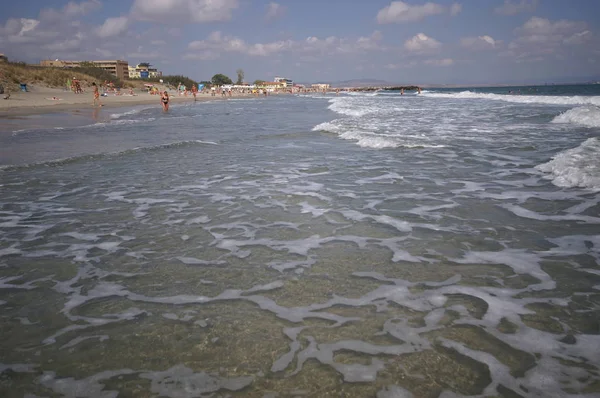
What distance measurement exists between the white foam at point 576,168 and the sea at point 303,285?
3.4 inches

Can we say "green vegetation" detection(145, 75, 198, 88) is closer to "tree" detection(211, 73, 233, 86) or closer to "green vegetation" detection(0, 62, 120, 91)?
"green vegetation" detection(0, 62, 120, 91)

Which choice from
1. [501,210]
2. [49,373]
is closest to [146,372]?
[49,373]

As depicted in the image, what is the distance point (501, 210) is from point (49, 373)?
17.9 ft

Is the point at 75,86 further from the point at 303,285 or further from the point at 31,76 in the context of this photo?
the point at 303,285

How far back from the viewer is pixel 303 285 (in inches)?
131

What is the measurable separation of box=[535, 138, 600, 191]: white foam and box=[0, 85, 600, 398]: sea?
0.28 feet

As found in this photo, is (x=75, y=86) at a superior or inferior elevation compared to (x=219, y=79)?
inferior

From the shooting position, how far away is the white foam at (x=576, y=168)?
256 inches

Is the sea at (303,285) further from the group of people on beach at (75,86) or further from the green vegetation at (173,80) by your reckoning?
the green vegetation at (173,80)

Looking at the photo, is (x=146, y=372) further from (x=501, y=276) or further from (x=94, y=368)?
(x=501, y=276)

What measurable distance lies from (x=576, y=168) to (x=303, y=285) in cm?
698

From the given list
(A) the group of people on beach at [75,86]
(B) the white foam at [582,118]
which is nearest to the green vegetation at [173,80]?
(A) the group of people on beach at [75,86]

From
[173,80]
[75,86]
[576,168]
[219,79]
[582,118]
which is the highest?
[219,79]

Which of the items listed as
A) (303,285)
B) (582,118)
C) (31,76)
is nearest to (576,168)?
(303,285)
